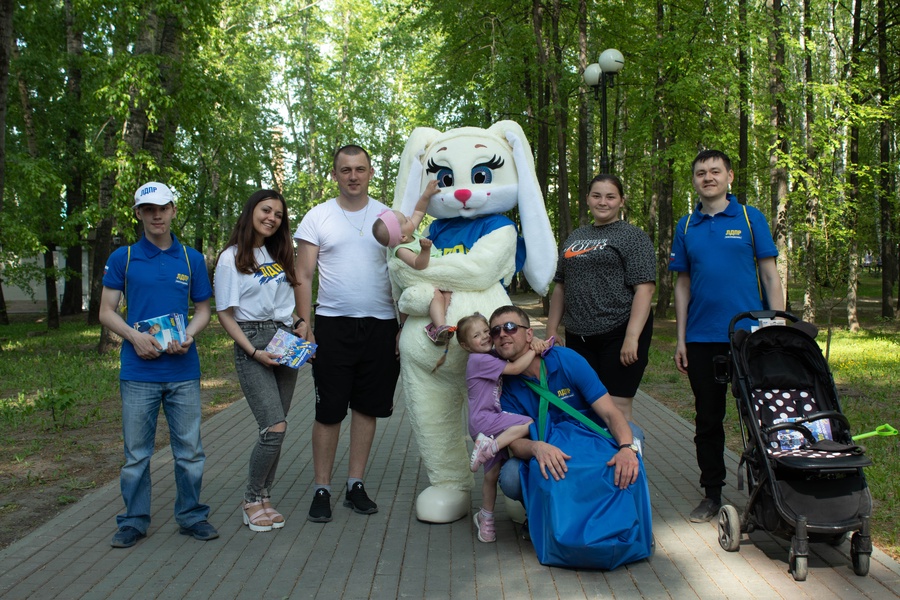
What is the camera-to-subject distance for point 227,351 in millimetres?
16531

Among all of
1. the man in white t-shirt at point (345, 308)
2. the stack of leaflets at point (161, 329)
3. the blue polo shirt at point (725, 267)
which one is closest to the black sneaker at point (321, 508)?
the man in white t-shirt at point (345, 308)

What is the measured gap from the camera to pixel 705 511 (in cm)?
522

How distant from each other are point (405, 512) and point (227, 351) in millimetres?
11706

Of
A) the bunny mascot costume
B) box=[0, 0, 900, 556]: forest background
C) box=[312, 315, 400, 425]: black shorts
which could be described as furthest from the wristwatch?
box=[312, 315, 400, 425]: black shorts

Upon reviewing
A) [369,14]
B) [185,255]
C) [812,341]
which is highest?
[369,14]

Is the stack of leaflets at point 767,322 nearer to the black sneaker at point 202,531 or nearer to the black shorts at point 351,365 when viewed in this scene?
the black shorts at point 351,365

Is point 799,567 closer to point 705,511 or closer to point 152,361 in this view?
point 705,511

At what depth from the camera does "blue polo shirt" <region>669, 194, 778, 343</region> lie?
5.05 metres

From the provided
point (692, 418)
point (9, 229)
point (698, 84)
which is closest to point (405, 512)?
point (692, 418)

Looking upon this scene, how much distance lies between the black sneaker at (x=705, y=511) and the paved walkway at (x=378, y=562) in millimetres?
78

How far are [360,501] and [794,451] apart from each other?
110 inches

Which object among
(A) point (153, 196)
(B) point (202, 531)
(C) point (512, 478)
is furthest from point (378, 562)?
(A) point (153, 196)

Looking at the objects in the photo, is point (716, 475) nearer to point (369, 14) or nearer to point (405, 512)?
point (405, 512)

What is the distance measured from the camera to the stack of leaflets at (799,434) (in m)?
4.41
